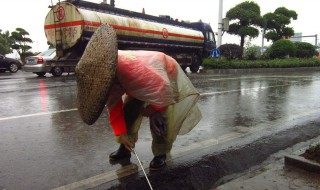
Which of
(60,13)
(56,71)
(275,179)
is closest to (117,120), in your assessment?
(275,179)

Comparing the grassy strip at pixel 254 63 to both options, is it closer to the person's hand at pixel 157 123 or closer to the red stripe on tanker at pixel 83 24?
the red stripe on tanker at pixel 83 24

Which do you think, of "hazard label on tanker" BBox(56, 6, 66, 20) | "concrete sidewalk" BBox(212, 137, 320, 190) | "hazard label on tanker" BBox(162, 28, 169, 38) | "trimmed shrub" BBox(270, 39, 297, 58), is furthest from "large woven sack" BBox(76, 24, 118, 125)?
"trimmed shrub" BBox(270, 39, 297, 58)

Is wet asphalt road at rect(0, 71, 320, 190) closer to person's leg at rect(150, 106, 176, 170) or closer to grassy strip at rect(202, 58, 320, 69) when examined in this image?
person's leg at rect(150, 106, 176, 170)

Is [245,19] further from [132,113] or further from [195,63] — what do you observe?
[132,113]

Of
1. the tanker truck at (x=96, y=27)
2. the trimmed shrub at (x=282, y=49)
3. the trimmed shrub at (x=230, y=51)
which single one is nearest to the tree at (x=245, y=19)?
the trimmed shrub at (x=282, y=49)

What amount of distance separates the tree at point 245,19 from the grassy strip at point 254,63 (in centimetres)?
446

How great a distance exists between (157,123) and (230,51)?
19.8 meters

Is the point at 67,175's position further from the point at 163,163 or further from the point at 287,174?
the point at 287,174

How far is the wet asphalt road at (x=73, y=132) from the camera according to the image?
3281mm

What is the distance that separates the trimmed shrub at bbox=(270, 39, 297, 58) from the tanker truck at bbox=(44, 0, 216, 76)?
8.77 metres

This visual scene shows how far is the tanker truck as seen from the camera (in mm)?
14906

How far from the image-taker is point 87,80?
98.0 inches

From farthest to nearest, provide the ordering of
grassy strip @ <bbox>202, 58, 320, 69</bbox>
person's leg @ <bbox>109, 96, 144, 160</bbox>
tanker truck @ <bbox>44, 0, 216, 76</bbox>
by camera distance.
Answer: grassy strip @ <bbox>202, 58, 320, 69</bbox> < tanker truck @ <bbox>44, 0, 216, 76</bbox> < person's leg @ <bbox>109, 96, 144, 160</bbox>

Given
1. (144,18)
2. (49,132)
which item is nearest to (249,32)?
(144,18)
